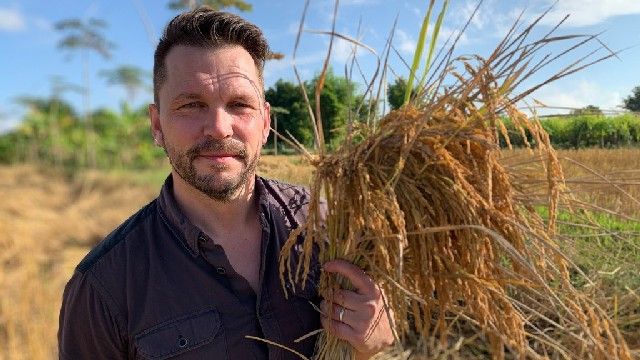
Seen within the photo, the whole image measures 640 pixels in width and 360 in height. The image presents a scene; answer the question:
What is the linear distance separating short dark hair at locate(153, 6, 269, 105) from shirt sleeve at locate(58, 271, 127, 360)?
546mm

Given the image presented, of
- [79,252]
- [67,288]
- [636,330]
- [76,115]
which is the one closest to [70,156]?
[76,115]

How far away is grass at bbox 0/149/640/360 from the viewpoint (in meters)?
2.46

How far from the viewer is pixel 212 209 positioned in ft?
4.80

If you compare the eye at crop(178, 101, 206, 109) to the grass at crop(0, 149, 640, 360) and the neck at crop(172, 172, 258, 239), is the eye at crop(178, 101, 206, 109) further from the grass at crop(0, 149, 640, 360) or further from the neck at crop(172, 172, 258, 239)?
the grass at crop(0, 149, 640, 360)

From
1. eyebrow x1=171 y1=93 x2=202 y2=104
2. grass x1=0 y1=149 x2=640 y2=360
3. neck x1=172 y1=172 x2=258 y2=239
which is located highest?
eyebrow x1=171 y1=93 x2=202 y2=104

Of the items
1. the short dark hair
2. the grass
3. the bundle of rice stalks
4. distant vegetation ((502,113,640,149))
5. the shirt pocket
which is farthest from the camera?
distant vegetation ((502,113,640,149))

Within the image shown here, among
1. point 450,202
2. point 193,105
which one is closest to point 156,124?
point 193,105

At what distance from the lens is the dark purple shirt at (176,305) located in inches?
50.4

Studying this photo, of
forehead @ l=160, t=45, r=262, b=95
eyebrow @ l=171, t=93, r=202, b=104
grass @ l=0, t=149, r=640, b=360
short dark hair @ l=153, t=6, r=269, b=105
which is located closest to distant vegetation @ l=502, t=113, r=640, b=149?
grass @ l=0, t=149, r=640, b=360

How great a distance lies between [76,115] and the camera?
8148 millimetres

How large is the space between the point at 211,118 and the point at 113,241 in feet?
1.38

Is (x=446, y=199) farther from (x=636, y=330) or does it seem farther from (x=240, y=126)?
(x=636, y=330)

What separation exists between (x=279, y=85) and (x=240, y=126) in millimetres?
26164

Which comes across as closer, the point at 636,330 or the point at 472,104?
the point at 472,104
